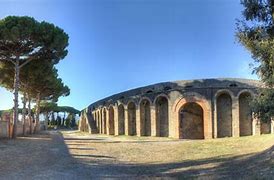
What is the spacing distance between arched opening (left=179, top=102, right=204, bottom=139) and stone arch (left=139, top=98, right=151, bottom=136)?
4.00 meters

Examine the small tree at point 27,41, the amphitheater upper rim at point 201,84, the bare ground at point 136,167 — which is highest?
the small tree at point 27,41

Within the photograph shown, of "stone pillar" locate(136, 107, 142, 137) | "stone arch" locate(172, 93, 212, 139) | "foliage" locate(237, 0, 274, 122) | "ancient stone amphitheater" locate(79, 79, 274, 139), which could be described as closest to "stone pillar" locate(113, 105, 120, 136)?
"ancient stone amphitheater" locate(79, 79, 274, 139)

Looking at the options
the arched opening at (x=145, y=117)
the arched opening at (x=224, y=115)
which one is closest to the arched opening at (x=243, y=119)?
the arched opening at (x=224, y=115)

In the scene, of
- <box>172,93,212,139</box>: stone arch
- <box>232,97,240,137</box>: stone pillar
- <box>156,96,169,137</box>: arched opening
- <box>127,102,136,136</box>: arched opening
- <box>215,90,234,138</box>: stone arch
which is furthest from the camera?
<box>127,102,136,136</box>: arched opening

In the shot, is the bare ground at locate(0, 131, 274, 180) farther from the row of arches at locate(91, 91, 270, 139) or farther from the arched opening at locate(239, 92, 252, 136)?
the arched opening at locate(239, 92, 252, 136)

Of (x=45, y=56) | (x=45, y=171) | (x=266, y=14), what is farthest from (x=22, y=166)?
(x=45, y=56)

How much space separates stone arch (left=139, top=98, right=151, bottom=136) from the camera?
3306 centimetres

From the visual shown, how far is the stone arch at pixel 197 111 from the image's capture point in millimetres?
28578

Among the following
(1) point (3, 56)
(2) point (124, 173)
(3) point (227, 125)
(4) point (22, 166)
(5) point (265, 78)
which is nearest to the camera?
(5) point (265, 78)

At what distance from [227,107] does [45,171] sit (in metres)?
20.3

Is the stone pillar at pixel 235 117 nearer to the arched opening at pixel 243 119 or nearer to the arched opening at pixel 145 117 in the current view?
the arched opening at pixel 243 119

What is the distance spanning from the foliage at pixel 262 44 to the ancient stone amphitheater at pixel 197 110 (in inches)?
612

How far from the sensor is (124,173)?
10.8 m

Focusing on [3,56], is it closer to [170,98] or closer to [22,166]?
[170,98]
